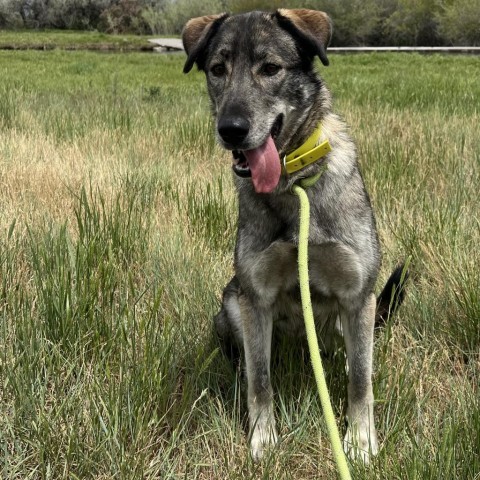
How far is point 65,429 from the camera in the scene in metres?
1.84

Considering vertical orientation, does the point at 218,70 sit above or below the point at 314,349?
above

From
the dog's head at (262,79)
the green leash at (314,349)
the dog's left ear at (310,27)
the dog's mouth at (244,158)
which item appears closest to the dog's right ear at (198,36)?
the dog's head at (262,79)

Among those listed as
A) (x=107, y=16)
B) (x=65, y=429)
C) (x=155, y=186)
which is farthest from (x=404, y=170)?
(x=107, y=16)

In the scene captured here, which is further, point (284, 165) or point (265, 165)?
point (284, 165)

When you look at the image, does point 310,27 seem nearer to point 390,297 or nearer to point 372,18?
point 390,297

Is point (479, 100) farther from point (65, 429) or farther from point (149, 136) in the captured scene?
point (65, 429)

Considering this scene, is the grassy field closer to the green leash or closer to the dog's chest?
the green leash

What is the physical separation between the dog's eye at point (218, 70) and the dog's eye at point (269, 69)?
179 mm

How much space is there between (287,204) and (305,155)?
0.20 m

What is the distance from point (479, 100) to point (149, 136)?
→ 4.34m

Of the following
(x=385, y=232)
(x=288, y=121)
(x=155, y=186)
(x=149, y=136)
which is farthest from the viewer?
(x=149, y=136)

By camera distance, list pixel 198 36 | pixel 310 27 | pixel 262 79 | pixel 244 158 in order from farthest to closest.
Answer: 1. pixel 198 36
2. pixel 310 27
3. pixel 262 79
4. pixel 244 158

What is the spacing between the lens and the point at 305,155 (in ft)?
7.25

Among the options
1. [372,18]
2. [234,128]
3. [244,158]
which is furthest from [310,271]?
[372,18]
